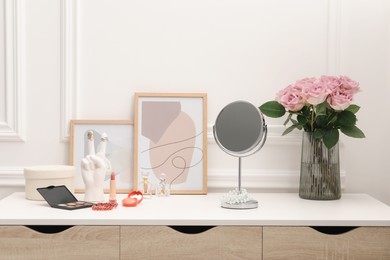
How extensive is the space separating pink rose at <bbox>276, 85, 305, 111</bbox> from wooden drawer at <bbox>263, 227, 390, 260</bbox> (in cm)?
49

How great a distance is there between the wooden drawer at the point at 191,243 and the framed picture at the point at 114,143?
1.66ft

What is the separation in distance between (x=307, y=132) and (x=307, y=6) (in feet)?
1.65

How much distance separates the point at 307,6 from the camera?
7.50 ft

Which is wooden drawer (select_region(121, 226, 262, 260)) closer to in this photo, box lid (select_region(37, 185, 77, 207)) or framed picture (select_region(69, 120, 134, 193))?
box lid (select_region(37, 185, 77, 207))

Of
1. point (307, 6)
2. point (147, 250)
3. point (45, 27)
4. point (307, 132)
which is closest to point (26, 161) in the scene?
point (45, 27)

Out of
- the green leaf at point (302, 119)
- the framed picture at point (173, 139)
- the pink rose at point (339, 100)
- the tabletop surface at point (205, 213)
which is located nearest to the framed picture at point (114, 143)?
the framed picture at point (173, 139)

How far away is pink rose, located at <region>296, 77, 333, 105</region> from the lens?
79.0 inches

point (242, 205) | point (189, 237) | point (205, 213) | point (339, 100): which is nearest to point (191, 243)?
point (189, 237)

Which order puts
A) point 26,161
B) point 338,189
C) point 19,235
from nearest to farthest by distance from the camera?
point 19,235 < point 338,189 < point 26,161

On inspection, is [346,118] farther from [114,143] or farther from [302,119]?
[114,143]

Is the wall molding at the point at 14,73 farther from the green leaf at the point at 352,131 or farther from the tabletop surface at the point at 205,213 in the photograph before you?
the green leaf at the point at 352,131

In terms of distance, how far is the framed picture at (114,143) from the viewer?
2.25 meters

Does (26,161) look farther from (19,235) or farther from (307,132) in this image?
(307,132)

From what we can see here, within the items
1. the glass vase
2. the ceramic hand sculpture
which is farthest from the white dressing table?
the glass vase
